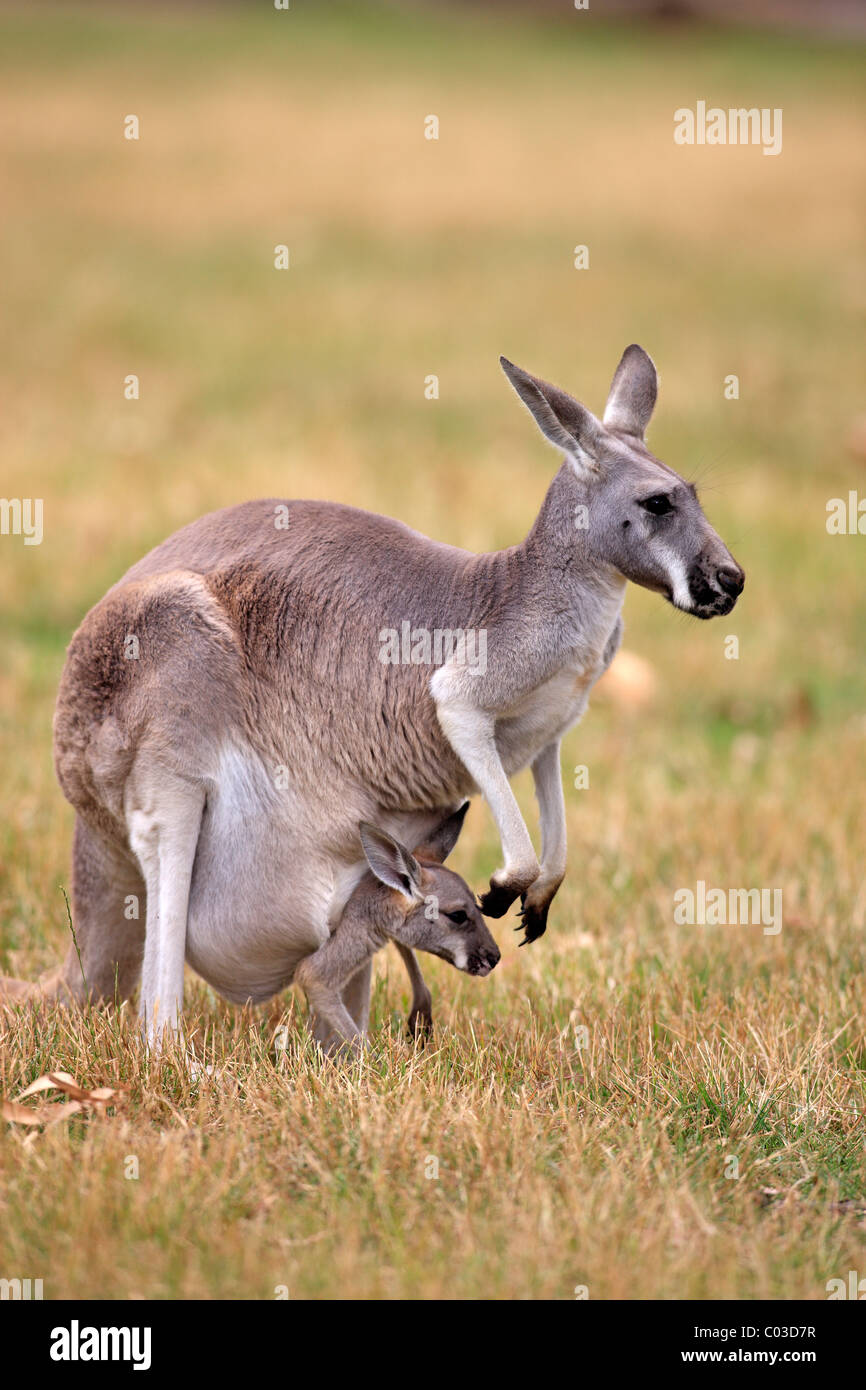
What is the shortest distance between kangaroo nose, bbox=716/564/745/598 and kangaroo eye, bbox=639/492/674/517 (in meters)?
0.20

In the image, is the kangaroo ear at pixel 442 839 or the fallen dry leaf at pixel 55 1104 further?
the kangaroo ear at pixel 442 839

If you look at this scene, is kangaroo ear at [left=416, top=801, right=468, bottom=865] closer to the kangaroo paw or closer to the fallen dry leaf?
the kangaroo paw

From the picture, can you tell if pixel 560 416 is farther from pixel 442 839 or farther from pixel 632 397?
pixel 442 839

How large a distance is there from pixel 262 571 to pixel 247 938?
0.93 meters

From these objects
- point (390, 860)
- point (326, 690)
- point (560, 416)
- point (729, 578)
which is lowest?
point (390, 860)

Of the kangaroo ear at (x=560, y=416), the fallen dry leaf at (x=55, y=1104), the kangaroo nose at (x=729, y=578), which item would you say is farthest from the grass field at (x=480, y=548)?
the kangaroo ear at (x=560, y=416)

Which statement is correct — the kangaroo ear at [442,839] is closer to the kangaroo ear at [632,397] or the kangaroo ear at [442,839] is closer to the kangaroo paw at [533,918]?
the kangaroo paw at [533,918]

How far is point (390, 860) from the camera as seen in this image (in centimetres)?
383

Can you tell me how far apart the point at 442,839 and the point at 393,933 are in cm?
33

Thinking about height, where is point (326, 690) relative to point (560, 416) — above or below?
below

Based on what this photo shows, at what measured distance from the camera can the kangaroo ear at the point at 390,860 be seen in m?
3.80

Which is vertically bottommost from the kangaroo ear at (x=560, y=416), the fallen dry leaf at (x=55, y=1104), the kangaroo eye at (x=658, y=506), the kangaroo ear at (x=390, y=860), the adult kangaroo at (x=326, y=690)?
the fallen dry leaf at (x=55, y=1104)

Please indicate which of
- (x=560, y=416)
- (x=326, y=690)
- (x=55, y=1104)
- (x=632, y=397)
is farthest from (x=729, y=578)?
(x=55, y=1104)

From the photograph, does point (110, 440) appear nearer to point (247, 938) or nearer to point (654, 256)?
point (247, 938)
